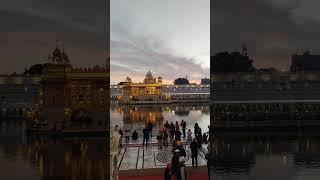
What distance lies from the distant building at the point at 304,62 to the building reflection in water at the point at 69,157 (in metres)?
11.7

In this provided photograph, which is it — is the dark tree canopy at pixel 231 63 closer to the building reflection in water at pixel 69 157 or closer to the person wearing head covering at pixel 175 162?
the building reflection in water at pixel 69 157

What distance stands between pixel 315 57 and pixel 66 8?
13422mm

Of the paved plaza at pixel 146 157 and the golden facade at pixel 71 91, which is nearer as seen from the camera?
the paved plaza at pixel 146 157

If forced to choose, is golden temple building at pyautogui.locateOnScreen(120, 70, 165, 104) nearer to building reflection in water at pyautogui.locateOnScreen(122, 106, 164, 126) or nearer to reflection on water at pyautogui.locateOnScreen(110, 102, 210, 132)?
reflection on water at pyautogui.locateOnScreen(110, 102, 210, 132)

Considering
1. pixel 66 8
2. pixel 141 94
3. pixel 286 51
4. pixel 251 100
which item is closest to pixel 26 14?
pixel 66 8

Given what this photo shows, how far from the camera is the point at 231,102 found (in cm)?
2098

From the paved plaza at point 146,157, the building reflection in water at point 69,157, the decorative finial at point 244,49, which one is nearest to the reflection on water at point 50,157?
the building reflection in water at point 69,157

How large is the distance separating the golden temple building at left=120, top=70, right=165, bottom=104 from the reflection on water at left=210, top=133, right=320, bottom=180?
1971cm

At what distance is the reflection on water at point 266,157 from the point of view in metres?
A: 9.59

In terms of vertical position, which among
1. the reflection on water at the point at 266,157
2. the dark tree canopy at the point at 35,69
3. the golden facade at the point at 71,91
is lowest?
the reflection on water at the point at 266,157

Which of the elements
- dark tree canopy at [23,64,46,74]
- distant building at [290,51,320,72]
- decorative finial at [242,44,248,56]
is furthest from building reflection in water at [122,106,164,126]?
distant building at [290,51,320,72]

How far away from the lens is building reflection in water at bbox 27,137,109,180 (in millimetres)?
9852

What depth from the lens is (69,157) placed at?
41.6 ft

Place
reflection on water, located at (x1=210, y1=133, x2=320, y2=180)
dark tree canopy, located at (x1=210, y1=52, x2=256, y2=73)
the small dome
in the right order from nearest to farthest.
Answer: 1. reflection on water, located at (x1=210, y1=133, x2=320, y2=180)
2. the small dome
3. dark tree canopy, located at (x1=210, y1=52, x2=256, y2=73)
